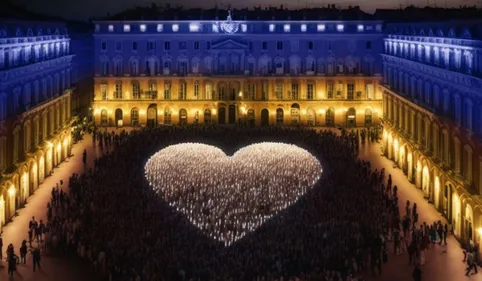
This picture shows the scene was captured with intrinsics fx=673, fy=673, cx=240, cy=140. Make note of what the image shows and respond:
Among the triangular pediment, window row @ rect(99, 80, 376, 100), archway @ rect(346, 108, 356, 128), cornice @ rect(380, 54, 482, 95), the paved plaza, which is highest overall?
the triangular pediment

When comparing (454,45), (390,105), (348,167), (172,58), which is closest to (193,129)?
(172,58)

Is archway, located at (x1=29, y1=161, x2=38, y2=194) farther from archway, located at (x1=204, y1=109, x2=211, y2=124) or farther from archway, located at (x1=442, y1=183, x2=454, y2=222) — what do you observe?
archway, located at (x1=204, y1=109, x2=211, y2=124)

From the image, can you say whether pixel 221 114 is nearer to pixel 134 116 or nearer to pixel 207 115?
pixel 207 115

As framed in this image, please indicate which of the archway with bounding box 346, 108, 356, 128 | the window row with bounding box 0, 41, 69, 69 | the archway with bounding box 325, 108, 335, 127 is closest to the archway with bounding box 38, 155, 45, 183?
the window row with bounding box 0, 41, 69, 69

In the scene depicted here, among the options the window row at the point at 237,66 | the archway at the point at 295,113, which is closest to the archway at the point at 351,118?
the window row at the point at 237,66

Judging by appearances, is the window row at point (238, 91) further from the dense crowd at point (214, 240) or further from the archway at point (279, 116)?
the dense crowd at point (214, 240)

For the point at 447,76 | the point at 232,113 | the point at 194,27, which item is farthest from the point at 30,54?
the point at 232,113
